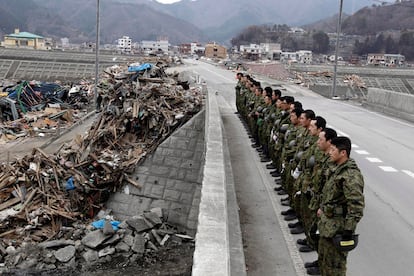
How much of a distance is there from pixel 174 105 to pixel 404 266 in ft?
38.2

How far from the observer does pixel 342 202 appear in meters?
4.86

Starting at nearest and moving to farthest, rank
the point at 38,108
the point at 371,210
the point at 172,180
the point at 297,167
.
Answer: the point at 297,167
the point at 371,210
the point at 172,180
the point at 38,108

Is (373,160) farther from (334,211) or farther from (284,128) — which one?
(334,211)

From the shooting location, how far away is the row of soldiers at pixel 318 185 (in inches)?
Result: 186

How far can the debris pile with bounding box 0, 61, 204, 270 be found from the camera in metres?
12.1

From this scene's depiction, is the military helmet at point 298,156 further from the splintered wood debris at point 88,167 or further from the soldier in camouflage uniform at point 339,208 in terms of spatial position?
the splintered wood debris at point 88,167

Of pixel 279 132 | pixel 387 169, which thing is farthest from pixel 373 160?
pixel 279 132

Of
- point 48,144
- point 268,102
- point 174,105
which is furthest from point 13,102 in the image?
point 268,102

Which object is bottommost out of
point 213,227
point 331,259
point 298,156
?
point 331,259

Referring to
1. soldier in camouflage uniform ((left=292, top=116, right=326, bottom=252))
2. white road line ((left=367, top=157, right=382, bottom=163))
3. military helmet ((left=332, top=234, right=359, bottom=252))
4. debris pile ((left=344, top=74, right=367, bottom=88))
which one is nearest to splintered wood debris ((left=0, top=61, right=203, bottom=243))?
white road line ((left=367, top=157, right=382, bottom=163))

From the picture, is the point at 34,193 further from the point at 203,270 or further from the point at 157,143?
the point at 203,270

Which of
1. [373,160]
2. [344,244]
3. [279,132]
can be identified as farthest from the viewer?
[373,160]

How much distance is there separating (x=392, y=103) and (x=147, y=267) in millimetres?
13736

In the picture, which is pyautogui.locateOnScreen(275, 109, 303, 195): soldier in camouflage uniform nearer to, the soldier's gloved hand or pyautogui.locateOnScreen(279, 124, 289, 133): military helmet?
pyautogui.locateOnScreen(279, 124, 289, 133): military helmet
